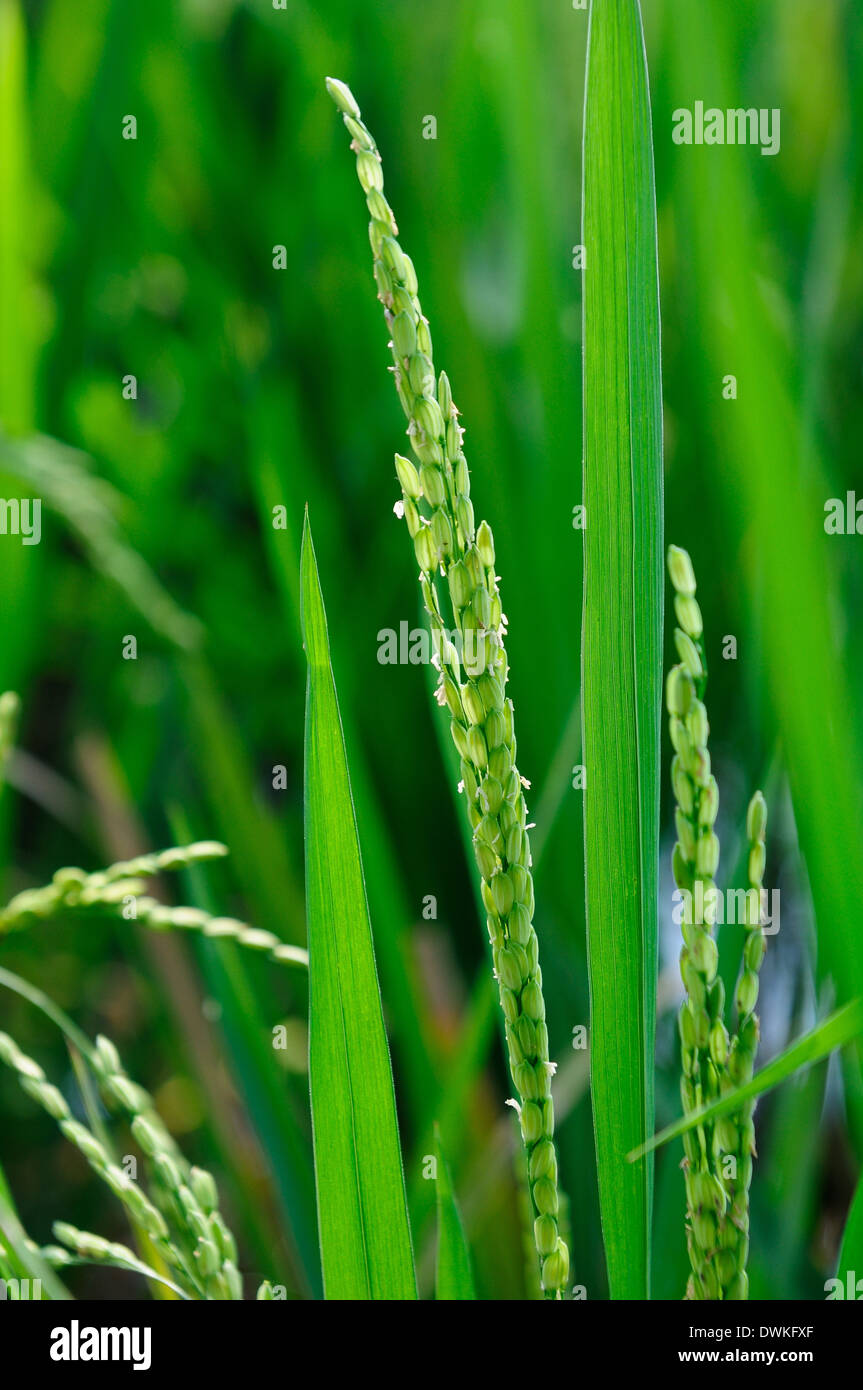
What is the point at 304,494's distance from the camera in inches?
32.7

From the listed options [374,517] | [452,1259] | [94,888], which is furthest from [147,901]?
[374,517]

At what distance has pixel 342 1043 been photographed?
1.12 ft

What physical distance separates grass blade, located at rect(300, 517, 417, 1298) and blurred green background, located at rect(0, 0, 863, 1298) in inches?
6.0

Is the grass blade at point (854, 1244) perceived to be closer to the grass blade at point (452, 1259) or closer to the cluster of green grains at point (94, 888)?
the grass blade at point (452, 1259)

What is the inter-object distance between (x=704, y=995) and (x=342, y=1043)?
10 centimetres

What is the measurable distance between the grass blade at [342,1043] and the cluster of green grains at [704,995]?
8cm

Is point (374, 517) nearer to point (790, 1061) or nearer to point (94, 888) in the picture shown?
point (94, 888)

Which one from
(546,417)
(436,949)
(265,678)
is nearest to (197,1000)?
(436,949)

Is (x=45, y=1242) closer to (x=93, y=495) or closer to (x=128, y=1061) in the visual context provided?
(x=128, y=1061)

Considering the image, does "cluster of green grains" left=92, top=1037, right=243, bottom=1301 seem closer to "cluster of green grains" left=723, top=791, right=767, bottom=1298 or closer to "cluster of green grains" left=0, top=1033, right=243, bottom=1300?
"cluster of green grains" left=0, top=1033, right=243, bottom=1300

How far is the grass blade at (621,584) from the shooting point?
32cm

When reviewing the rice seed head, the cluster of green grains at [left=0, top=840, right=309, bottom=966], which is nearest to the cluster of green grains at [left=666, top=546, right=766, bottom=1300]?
the rice seed head

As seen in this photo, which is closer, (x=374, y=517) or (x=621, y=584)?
(x=621, y=584)

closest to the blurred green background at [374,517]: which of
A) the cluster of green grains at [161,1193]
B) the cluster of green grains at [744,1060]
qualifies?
the cluster of green grains at [744,1060]
